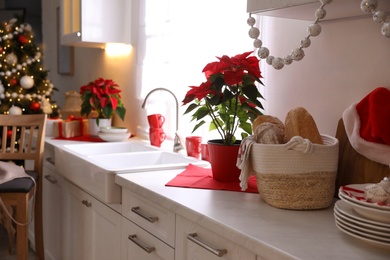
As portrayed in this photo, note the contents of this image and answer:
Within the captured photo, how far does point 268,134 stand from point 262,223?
0.33 metres

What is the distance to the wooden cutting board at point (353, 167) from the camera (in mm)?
1416

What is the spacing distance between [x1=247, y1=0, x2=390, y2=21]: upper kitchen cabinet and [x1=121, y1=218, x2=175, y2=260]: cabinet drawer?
81cm

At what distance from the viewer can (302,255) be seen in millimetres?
997

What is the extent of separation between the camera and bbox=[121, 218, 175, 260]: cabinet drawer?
154 cm

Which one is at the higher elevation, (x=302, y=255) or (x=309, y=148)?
(x=309, y=148)

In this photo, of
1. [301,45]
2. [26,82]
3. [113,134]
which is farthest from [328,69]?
[26,82]

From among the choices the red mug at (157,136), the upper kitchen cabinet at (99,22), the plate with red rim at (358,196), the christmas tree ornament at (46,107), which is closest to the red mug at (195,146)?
the red mug at (157,136)

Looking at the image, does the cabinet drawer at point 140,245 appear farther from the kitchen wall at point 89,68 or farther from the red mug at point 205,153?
the kitchen wall at point 89,68

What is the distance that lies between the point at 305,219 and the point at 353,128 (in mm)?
367

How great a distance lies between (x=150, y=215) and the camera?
5.25 ft

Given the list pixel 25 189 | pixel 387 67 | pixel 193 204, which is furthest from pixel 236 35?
pixel 25 189

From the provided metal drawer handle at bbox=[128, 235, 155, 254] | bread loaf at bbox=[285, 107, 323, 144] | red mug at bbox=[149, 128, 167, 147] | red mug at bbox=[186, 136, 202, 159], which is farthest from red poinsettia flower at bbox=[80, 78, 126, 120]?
bread loaf at bbox=[285, 107, 323, 144]

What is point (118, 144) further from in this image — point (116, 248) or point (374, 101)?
point (374, 101)

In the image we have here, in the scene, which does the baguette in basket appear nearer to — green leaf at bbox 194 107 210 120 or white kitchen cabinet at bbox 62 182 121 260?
green leaf at bbox 194 107 210 120
